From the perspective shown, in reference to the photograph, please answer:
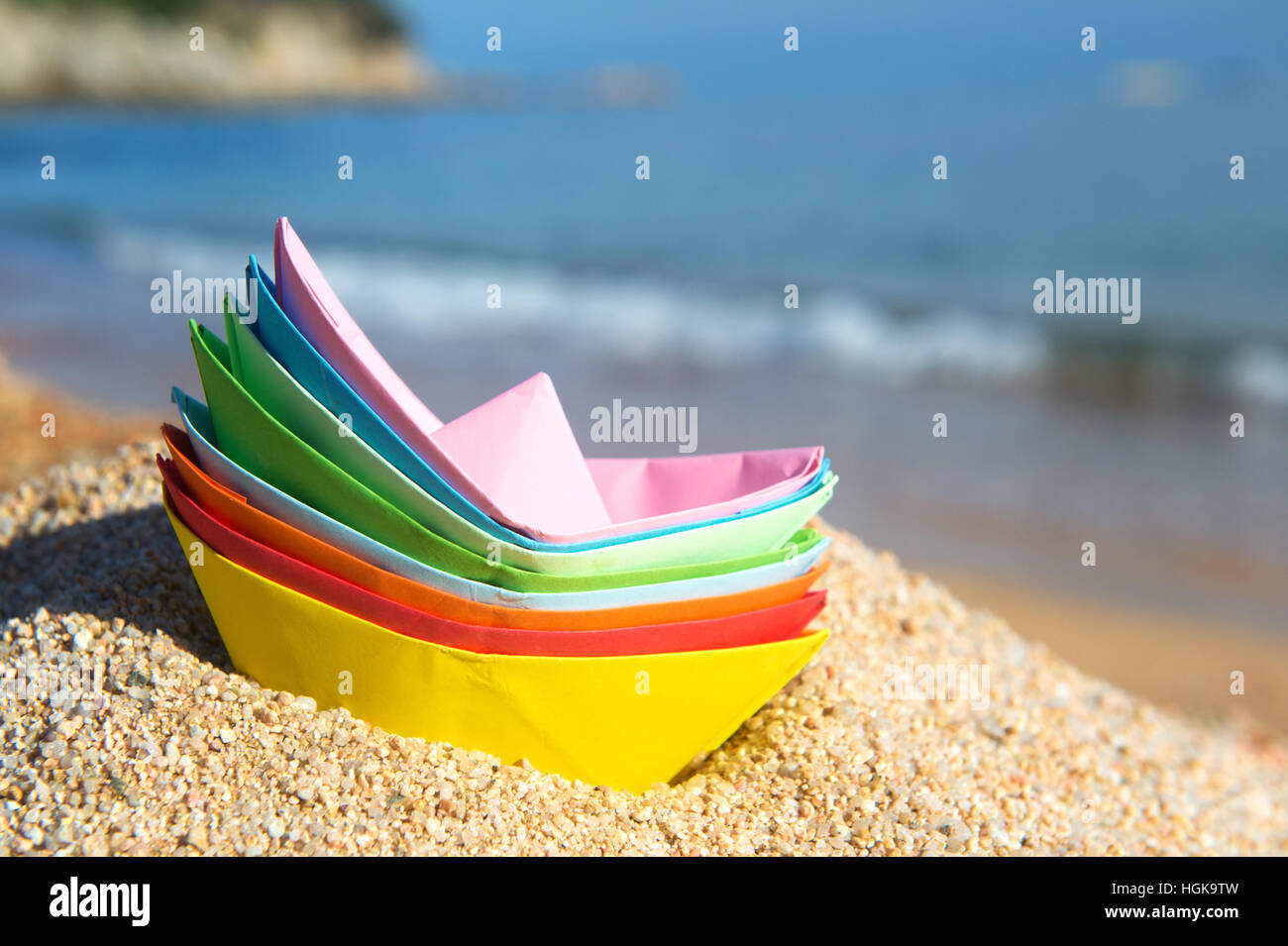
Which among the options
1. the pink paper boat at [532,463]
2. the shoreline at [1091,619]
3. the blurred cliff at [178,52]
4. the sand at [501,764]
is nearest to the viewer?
the sand at [501,764]

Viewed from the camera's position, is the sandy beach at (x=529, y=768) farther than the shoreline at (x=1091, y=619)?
No

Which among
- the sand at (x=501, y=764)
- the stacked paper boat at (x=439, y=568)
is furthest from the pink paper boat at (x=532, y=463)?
the sand at (x=501, y=764)

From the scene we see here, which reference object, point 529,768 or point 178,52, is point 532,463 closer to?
point 529,768

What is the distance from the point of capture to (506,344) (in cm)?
1127

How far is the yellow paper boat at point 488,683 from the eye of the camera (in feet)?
8.20

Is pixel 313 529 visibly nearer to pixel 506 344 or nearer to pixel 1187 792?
pixel 1187 792

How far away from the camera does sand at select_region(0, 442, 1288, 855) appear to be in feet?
8.02

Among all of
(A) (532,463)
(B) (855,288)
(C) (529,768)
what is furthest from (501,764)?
(B) (855,288)

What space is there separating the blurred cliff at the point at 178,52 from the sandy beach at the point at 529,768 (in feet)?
133

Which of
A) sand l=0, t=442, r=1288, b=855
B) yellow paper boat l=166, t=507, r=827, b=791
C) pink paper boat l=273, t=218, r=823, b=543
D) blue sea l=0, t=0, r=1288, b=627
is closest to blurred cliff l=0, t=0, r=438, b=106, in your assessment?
blue sea l=0, t=0, r=1288, b=627

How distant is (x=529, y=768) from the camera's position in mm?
2641

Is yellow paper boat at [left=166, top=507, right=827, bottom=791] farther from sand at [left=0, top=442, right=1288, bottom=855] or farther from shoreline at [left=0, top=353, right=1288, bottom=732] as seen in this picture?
Result: shoreline at [left=0, top=353, right=1288, bottom=732]

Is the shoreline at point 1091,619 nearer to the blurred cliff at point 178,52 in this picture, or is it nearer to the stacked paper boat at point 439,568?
the stacked paper boat at point 439,568
